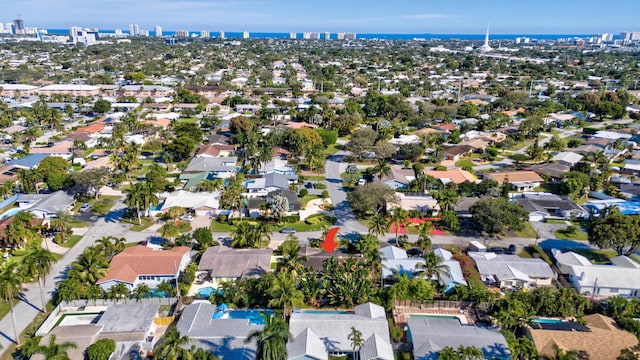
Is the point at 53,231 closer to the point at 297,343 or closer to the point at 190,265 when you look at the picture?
the point at 190,265

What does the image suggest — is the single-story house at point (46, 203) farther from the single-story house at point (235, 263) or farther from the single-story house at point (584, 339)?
the single-story house at point (584, 339)

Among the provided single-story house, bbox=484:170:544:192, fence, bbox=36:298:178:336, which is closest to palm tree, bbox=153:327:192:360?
fence, bbox=36:298:178:336

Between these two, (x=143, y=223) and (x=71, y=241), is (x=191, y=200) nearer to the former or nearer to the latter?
(x=143, y=223)

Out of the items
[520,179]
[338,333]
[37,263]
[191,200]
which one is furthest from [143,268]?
[520,179]

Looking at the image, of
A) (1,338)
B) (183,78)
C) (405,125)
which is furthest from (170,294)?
(183,78)

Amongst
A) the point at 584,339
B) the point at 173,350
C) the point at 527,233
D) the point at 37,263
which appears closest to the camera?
the point at 173,350

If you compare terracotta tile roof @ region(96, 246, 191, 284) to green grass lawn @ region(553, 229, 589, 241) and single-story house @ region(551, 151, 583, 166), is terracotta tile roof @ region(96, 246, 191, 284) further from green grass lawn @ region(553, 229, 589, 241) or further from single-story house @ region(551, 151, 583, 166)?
single-story house @ region(551, 151, 583, 166)
